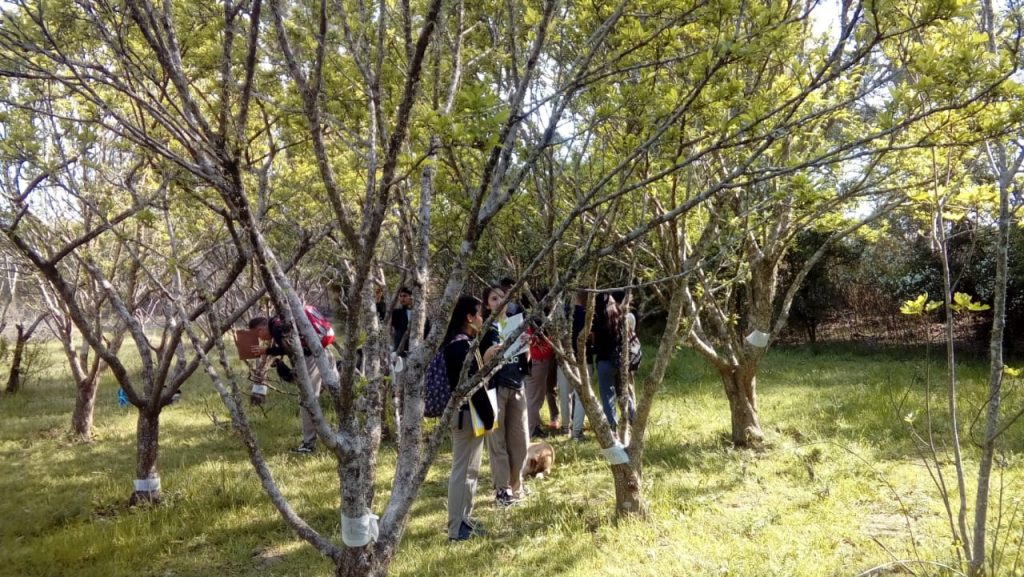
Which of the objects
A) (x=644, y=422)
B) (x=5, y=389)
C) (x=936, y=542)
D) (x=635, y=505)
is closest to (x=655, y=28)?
(x=644, y=422)

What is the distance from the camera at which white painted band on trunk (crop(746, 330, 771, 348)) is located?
547 cm

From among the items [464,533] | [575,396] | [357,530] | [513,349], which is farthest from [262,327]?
[357,530]

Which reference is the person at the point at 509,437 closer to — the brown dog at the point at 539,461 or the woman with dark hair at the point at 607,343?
the brown dog at the point at 539,461

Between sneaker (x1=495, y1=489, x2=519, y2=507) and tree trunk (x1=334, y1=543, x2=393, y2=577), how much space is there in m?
2.62

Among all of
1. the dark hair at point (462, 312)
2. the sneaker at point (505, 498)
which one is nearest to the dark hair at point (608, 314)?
the sneaker at point (505, 498)

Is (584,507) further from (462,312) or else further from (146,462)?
(146,462)

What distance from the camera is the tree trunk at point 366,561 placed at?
232 centimetres

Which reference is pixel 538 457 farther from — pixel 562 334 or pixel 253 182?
pixel 253 182

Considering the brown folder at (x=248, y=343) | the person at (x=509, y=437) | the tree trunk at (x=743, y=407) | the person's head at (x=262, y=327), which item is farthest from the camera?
the person's head at (x=262, y=327)

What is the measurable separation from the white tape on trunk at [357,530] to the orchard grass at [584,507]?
5.28ft

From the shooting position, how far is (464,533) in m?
4.27

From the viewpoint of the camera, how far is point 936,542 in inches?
141

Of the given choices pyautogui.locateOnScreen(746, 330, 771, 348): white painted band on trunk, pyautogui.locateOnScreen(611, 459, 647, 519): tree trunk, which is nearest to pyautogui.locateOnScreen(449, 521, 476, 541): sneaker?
pyautogui.locateOnScreen(611, 459, 647, 519): tree trunk

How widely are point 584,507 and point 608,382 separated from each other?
193 centimetres
